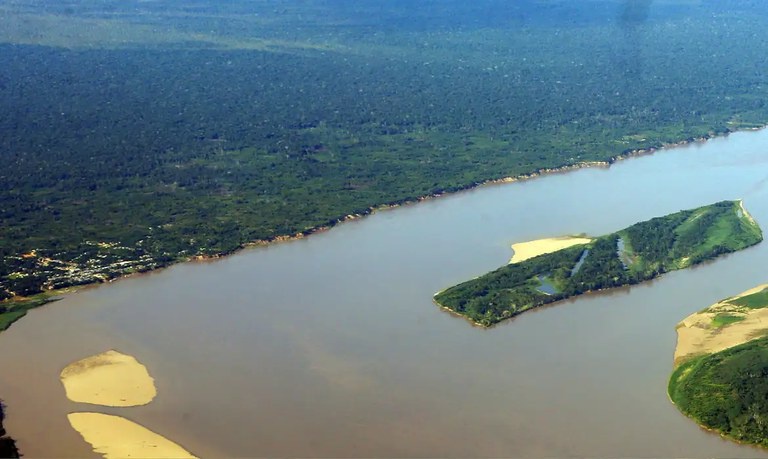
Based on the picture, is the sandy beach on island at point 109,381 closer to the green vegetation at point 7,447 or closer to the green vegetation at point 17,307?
the green vegetation at point 7,447

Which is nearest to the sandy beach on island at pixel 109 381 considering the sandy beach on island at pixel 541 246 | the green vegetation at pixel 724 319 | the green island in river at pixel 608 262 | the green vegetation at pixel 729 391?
the green island in river at pixel 608 262

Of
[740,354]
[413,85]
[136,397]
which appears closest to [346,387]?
[136,397]

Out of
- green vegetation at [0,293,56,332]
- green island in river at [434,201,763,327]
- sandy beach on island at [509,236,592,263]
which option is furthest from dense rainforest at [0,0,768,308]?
green island in river at [434,201,763,327]

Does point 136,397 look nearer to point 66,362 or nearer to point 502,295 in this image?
point 66,362

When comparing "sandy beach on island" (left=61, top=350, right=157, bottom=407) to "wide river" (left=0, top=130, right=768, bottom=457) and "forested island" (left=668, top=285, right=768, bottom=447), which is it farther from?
"forested island" (left=668, top=285, right=768, bottom=447)

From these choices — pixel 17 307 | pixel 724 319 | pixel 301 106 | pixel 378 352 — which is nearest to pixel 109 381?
pixel 17 307
